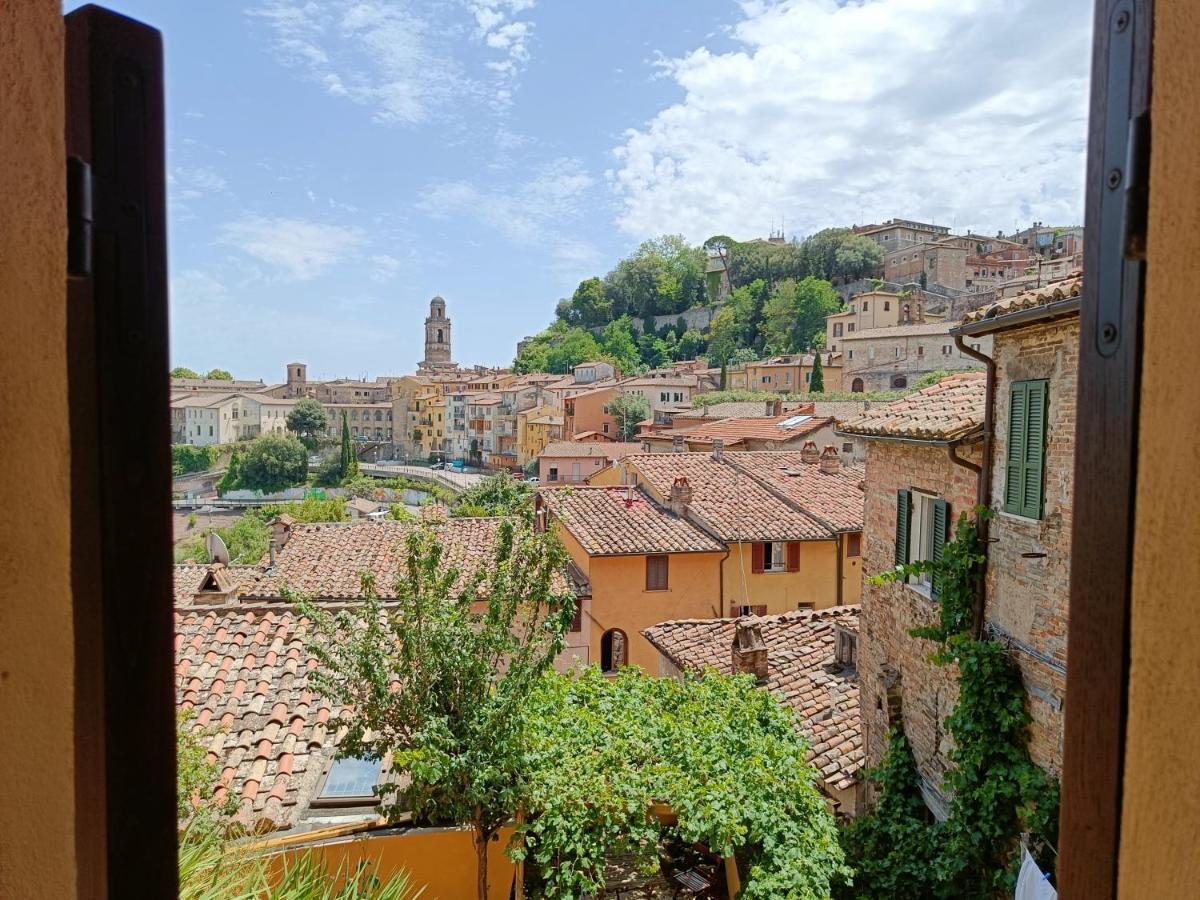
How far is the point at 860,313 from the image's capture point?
56.7 meters

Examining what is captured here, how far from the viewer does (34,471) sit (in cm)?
91

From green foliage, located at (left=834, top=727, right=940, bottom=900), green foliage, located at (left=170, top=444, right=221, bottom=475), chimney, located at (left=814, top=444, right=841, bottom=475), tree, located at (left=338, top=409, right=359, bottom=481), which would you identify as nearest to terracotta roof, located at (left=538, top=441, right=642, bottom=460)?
chimney, located at (left=814, top=444, right=841, bottom=475)

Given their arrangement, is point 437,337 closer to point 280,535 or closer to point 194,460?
point 194,460

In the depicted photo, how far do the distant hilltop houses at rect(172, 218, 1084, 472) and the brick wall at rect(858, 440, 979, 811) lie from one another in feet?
52.7

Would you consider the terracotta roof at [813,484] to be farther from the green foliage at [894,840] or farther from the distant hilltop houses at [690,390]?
the green foliage at [894,840]

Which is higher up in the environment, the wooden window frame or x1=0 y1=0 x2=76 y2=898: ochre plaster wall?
x1=0 y1=0 x2=76 y2=898: ochre plaster wall

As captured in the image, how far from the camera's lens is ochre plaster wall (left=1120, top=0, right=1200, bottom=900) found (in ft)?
2.96

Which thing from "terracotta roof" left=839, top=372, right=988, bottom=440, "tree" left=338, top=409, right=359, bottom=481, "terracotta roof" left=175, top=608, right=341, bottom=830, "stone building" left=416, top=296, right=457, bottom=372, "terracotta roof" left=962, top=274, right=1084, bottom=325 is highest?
"stone building" left=416, top=296, right=457, bottom=372

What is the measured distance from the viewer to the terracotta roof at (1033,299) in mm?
5676

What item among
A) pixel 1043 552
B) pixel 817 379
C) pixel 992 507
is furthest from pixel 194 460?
pixel 1043 552

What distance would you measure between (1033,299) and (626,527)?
40.9ft

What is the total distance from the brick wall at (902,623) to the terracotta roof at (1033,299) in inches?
53.3

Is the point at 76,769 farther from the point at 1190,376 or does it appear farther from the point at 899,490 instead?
the point at 899,490

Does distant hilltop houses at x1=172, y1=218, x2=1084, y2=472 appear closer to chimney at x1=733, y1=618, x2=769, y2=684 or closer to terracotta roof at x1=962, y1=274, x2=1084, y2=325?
chimney at x1=733, y1=618, x2=769, y2=684
